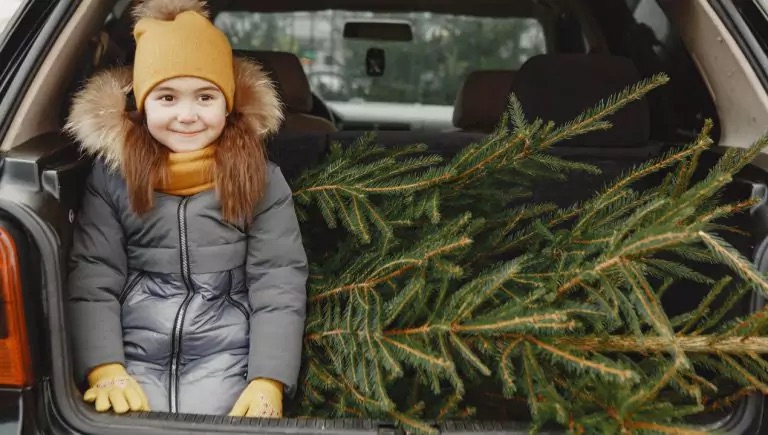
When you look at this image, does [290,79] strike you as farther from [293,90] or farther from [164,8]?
[164,8]

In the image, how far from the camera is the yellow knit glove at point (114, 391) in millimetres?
1451

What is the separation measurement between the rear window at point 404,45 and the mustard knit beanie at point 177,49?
2.24 meters

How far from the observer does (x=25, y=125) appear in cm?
162

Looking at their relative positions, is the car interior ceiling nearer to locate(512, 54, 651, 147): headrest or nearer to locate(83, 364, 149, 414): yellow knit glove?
locate(512, 54, 651, 147): headrest

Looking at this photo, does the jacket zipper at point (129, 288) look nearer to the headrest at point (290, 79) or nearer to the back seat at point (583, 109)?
the back seat at point (583, 109)

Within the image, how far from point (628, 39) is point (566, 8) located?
93cm

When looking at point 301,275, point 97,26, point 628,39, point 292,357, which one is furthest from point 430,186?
point 628,39

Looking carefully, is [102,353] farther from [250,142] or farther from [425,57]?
[425,57]

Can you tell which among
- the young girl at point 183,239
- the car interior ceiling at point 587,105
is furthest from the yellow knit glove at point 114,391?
the car interior ceiling at point 587,105

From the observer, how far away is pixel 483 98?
3332 mm

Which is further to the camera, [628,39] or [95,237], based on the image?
[628,39]

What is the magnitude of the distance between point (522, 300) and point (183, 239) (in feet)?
2.50

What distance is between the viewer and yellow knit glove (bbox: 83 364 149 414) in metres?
1.45

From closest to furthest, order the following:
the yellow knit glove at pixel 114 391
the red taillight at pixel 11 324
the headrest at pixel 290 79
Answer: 1. the red taillight at pixel 11 324
2. the yellow knit glove at pixel 114 391
3. the headrest at pixel 290 79
